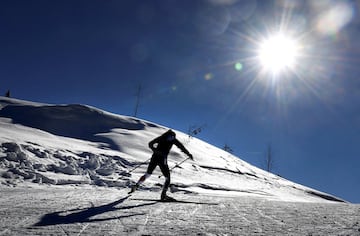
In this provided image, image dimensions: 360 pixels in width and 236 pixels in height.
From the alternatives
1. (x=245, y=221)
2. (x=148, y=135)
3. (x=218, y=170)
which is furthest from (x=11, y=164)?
(x=148, y=135)

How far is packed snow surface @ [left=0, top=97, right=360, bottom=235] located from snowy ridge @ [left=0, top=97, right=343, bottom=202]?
0.15 ft

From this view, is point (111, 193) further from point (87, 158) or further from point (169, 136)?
point (87, 158)

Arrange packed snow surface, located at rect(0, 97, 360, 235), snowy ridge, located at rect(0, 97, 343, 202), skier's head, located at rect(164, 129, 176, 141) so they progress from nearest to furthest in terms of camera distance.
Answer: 1. packed snow surface, located at rect(0, 97, 360, 235)
2. skier's head, located at rect(164, 129, 176, 141)
3. snowy ridge, located at rect(0, 97, 343, 202)

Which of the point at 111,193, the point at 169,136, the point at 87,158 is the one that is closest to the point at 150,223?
the point at 169,136

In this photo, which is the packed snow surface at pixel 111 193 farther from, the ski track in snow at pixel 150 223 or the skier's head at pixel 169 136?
the skier's head at pixel 169 136

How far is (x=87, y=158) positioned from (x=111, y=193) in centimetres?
628

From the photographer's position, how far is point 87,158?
14.1 m

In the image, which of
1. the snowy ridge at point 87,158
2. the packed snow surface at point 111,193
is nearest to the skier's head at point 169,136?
the packed snow surface at point 111,193

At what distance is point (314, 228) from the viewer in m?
4.03

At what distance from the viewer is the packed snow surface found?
153 inches

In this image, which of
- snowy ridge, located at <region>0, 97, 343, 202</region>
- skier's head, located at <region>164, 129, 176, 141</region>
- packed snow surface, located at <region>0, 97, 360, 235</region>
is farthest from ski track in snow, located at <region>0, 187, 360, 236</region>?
snowy ridge, located at <region>0, 97, 343, 202</region>

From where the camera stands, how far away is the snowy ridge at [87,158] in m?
10.9

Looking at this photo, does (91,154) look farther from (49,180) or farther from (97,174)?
(49,180)

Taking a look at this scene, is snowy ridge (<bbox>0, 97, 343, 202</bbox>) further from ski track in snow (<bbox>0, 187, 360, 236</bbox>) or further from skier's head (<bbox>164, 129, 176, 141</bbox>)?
ski track in snow (<bbox>0, 187, 360, 236</bbox>)
